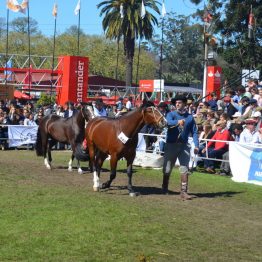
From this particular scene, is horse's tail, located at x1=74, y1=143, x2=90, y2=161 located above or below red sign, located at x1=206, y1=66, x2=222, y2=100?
below

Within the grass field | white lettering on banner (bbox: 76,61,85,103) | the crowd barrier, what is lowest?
the grass field

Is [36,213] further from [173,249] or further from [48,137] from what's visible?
[48,137]

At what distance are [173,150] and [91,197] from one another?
7.08 feet

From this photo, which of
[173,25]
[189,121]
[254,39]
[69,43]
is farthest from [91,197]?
[173,25]

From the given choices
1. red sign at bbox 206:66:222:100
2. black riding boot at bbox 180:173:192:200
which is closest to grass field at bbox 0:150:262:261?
black riding boot at bbox 180:173:192:200

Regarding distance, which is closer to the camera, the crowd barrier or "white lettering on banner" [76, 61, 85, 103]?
the crowd barrier

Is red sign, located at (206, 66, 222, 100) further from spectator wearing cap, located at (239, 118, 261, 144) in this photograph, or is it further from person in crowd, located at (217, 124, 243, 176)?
spectator wearing cap, located at (239, 118, 261, 144)

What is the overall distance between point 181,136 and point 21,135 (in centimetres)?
1370

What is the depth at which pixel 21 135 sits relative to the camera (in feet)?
82.7

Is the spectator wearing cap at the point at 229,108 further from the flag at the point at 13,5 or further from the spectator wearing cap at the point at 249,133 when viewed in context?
the flag at the point at 13,5

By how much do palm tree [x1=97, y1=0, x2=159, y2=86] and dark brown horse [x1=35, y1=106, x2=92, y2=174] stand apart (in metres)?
34.8

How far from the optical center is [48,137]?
18.3m

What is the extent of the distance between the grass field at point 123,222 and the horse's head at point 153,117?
1576 mm

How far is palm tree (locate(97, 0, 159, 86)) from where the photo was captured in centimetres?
5350
